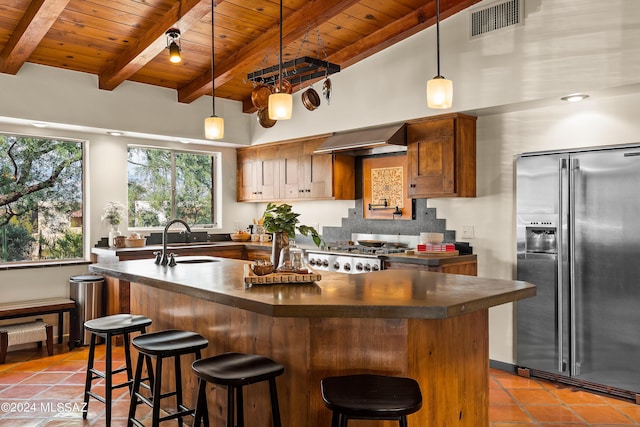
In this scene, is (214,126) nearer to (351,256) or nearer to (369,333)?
(369,333)

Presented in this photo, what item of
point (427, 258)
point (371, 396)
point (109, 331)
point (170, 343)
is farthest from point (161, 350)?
point (427, 258)

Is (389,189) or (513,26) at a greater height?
(513,26)

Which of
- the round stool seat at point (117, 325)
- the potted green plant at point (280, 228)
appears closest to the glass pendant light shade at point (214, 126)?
the potted green plant at point (280, 228)

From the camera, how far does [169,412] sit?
3459 mm

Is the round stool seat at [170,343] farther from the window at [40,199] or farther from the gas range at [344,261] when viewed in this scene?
the window at [40,199]

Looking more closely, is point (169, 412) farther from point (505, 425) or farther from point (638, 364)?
point (638, 364)

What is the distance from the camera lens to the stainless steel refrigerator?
12.1 feet

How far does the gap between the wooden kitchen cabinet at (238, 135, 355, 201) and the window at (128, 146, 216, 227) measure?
64cm

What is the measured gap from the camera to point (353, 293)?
2.39 meters

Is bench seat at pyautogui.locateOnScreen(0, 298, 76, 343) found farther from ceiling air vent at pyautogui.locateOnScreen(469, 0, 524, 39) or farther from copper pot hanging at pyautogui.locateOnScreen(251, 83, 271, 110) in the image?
ceiling air vent at pyautogui.locateOnScreen(469, 0, 524, 39)

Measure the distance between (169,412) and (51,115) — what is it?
3318mm

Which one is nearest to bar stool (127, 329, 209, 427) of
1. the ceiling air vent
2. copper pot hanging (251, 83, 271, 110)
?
copper pot hanging (251, 83, 271, 110)

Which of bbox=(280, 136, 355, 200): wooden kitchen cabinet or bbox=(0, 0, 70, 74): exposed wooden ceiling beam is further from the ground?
bbox=(0, 0, 70, 74): exposed wooden ceiling beam

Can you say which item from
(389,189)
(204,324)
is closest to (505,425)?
(204,324)
